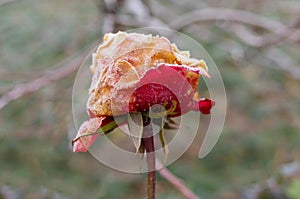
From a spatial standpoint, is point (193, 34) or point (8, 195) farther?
point (193, 34)

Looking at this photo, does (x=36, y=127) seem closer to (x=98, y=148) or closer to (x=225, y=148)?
(x=98, y=148)

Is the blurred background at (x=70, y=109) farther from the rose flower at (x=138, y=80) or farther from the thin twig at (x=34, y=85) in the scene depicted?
the rose flower at (x=138, y=80)

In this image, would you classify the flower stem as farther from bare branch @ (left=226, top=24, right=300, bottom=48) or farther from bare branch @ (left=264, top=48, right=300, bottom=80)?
bare branch @ (left=264, top=48, right=300, bottom=80)

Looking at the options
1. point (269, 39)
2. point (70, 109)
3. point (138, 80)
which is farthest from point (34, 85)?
point (269, 39)

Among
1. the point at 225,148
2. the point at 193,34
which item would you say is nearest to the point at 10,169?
the point at 225,148

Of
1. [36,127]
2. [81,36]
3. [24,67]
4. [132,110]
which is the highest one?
[81,36]

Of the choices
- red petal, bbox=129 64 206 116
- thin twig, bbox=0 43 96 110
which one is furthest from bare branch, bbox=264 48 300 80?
red petal, bbox=129 64 206 116

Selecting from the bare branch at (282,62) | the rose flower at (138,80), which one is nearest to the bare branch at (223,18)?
the bare branch at (282,62)
